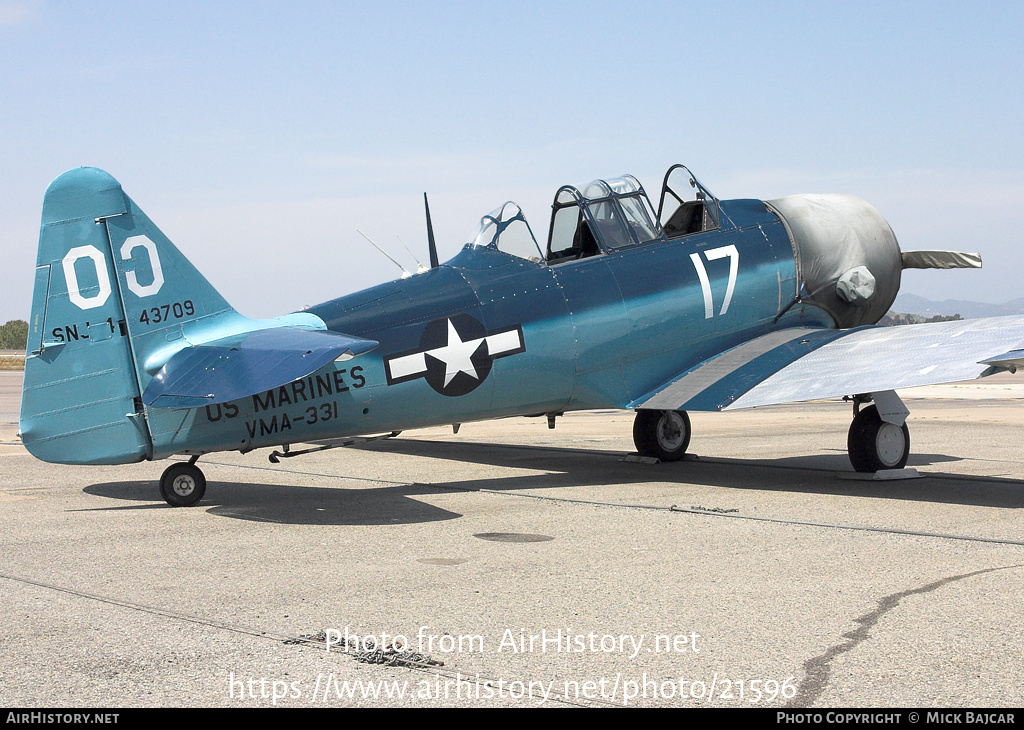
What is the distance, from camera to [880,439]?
33.9ft

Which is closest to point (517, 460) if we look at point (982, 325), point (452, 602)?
point (982, 325)

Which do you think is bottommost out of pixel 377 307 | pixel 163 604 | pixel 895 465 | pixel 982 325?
pixel 895 465

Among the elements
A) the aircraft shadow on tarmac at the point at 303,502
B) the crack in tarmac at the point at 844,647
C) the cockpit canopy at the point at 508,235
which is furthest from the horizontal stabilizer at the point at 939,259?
the crack in tarmac at the point at 844,647

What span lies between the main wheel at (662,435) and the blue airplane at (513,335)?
19 mm

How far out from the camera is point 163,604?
A: 5363 mm

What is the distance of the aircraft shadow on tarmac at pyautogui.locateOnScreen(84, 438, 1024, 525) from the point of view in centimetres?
854

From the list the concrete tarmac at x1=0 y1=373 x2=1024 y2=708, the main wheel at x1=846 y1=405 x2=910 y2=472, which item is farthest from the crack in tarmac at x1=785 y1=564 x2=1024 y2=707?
the main wheel at x1=846 y1=405 x2=910 y2=472

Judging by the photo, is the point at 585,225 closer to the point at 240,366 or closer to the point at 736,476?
the point at 736,476

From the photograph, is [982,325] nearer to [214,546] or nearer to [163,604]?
[214,546]

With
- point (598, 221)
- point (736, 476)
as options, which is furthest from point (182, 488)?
point (736, 476)

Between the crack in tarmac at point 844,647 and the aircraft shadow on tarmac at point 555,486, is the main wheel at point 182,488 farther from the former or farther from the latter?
the crack in tarmac at point 844,647

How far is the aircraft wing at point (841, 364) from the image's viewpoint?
8.98 meters

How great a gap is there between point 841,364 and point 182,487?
20.4ft
